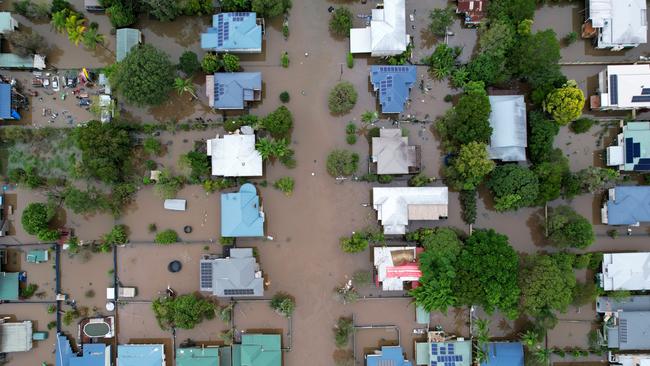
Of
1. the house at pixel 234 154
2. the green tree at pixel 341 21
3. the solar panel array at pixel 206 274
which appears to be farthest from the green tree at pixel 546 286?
the solar panel array at pixel 206 274

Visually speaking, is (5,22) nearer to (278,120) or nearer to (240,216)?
(278,120)

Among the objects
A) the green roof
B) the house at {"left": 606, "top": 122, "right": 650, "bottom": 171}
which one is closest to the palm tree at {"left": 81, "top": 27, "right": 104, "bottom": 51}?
the green roof

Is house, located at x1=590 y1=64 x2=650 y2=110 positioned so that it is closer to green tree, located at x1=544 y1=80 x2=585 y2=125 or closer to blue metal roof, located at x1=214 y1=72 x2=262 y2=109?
green tree, located at x1=544 y1=80 x2=585 y2=125

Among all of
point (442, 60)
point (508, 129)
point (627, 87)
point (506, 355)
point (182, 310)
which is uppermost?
point (442, 60)

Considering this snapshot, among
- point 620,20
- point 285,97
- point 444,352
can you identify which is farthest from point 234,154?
point 620,20

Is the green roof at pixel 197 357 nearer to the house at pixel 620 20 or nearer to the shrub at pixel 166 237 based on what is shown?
the shrub at pixel 166 237
